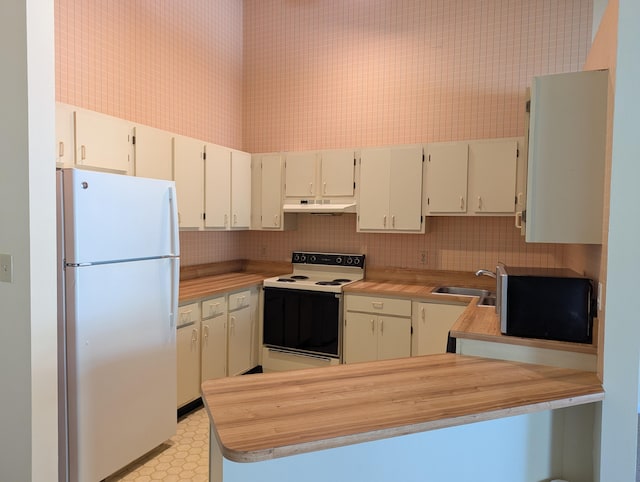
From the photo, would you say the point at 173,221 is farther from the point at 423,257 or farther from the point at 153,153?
the point at 423,257

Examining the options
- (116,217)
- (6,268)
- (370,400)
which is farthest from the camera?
(116,217)

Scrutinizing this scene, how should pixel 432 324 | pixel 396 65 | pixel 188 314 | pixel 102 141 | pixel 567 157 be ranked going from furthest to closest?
pixel 396 65 → pixel 432 324 → pixel 188 314 → pixel 102 141 → pixel 567 157

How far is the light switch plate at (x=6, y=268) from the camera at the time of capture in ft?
6.26

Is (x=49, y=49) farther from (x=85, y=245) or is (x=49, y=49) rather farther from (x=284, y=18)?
(x=284, y=18)

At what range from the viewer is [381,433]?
123 cm

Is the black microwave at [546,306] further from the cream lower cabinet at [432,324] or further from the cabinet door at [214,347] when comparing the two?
the cabinet door at [214,347]

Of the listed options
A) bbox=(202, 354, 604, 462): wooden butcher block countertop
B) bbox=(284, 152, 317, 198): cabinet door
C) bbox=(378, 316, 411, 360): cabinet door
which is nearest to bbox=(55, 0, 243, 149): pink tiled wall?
bbox=(284, 152, 317, 198): cabinet door

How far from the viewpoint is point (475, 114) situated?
12.4 feet

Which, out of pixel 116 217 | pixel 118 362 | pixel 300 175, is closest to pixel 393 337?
pixel 300 175

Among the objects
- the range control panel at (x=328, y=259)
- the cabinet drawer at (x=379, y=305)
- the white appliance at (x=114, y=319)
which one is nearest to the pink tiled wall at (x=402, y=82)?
the range control panel at (x=328, y=259)

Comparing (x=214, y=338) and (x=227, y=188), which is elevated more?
(x=227, y=188)

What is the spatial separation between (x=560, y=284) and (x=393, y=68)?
2.82 metres

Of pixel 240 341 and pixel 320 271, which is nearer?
pixel 240 341

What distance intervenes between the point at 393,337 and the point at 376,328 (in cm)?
15
